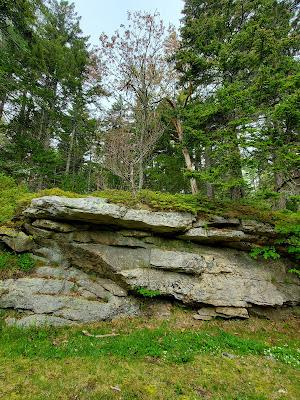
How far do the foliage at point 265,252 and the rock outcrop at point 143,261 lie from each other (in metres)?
0.30

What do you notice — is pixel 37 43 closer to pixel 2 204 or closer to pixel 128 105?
pixel 128 105

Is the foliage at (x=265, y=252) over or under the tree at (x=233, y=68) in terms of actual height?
under

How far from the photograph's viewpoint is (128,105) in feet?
40.7

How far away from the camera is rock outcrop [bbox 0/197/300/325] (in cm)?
779

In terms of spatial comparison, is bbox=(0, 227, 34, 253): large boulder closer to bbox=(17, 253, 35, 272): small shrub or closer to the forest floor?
bbox=(17, 253, 35, 272): small shrub

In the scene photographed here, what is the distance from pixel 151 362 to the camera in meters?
5.52

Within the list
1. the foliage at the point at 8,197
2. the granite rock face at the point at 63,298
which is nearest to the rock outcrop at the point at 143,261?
the granite rock face at the point at 63,298

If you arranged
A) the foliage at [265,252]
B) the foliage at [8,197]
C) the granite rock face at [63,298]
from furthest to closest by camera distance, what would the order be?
the foliage at [8,197], the foliage at [265,252], the granite rock face at [63,298]

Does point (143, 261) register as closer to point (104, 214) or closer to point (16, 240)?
point (104, 214)

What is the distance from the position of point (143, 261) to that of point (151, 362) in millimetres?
3207

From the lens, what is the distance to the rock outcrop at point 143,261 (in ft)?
25.6

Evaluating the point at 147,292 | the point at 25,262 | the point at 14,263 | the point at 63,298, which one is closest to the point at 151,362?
the point at 147,292

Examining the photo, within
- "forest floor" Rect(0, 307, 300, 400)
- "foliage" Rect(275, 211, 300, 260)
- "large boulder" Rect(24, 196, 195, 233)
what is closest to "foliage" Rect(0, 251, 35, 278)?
"large boulder" Rect(24, 196, 195, 233)

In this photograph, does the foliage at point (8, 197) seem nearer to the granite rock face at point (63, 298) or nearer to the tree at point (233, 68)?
the granite rock face at point (63, 298)
